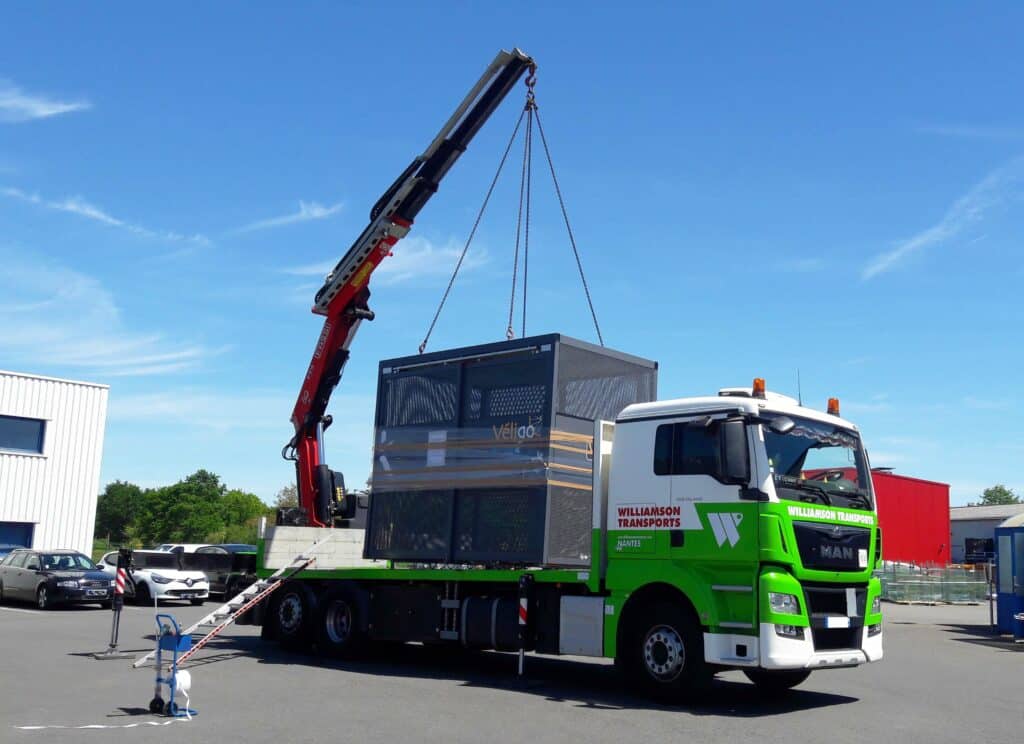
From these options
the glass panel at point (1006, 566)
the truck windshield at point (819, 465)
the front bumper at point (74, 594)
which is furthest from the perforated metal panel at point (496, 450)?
the glass panel at point (1006, 566)

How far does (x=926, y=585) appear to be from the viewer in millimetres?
36562

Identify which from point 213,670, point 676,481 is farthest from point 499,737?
point 213,670

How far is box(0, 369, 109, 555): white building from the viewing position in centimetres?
3241

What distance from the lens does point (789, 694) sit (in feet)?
37.2

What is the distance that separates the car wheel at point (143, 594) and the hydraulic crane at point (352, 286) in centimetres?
716

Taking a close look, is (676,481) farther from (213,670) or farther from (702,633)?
(213,670)

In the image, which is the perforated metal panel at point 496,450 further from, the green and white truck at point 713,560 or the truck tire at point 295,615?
the truck tire at point 295,615

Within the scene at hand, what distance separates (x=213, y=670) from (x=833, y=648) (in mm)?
7244

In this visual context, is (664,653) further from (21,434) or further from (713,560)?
(21,434)

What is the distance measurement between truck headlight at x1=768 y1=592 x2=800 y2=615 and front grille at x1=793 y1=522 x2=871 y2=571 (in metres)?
0.39

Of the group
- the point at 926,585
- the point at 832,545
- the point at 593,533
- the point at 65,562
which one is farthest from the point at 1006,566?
the point at 65,562

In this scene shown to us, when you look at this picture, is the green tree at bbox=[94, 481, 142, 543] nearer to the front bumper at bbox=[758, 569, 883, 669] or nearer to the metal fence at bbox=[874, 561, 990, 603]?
the metal fence at bbox=[874, 561, 990, 603]

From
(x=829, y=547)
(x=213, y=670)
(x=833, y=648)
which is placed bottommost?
(x=213, y=670)

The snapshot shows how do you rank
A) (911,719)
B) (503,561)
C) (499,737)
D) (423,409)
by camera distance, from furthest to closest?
1. (423,409)
2. (503,561)
3. (911,719)
4. (499,737)
